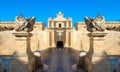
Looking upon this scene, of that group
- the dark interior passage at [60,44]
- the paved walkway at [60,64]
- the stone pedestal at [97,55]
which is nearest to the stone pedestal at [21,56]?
the paved walkway at [60,64]

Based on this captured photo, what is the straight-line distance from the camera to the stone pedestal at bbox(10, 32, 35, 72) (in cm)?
952

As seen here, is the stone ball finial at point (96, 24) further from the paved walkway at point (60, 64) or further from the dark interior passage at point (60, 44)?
the dark interior passage at point (60, 44)

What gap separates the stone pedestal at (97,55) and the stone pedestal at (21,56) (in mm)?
2723

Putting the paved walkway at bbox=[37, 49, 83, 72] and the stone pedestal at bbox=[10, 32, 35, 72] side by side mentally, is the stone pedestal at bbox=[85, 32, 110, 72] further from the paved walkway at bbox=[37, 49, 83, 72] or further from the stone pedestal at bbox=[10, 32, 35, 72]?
the stone pedestal at bbox=[10, 32, 35, 72]

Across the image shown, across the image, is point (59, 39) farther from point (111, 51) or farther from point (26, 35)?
point (26, 35)

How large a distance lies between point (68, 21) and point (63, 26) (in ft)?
5.65

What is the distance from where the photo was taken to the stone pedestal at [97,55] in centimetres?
958

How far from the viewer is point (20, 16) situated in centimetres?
996

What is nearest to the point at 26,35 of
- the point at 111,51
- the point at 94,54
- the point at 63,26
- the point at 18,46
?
the point at 18,46

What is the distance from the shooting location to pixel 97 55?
9.74 metres

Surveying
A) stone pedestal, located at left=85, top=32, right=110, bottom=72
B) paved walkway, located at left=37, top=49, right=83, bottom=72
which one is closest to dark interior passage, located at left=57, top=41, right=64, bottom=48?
paved walkway, located at left=37, top=49, right=83, bottom=72

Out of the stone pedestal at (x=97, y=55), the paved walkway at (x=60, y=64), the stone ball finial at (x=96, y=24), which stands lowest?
the paved walkway at (x=60, y=64)

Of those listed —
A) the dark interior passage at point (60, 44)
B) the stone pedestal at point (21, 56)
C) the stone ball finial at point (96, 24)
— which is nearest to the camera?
the stone pedestal at point (21, 56)

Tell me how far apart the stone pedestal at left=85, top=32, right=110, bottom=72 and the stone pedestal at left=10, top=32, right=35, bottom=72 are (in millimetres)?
2723
